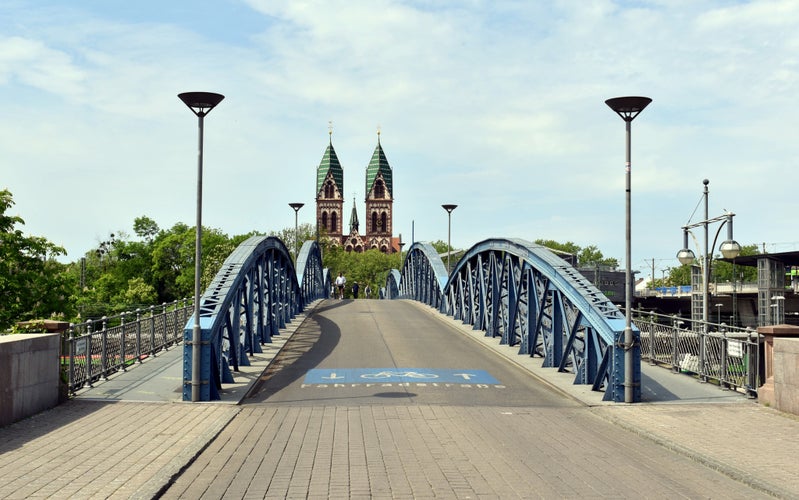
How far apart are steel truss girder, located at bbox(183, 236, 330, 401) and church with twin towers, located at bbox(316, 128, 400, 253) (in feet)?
475

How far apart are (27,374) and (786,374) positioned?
41.0 feet

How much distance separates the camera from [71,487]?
334 inches

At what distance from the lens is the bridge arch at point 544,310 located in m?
16.5

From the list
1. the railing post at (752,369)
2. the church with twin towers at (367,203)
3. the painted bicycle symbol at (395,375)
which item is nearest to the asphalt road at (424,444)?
the painted bicycle symbol at (395,375)

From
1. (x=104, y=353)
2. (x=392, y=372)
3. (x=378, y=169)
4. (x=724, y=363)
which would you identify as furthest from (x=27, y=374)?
(x=378, y=169)

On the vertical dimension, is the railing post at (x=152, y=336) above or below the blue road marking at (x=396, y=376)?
above

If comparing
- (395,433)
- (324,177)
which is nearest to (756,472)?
(395,433)

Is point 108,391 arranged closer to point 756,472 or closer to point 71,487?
point 71,487

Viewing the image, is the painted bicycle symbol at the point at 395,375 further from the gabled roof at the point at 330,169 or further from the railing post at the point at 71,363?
the gabled roof at the point at 330,169

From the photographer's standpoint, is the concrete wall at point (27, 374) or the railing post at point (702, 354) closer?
the concrete wall at point (27, 374)

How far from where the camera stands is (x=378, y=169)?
18625cm

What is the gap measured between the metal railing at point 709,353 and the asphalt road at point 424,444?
11.4ft

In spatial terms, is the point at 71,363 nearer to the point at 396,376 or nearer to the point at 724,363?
the point at 396,376

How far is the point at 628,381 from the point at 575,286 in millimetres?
3079
